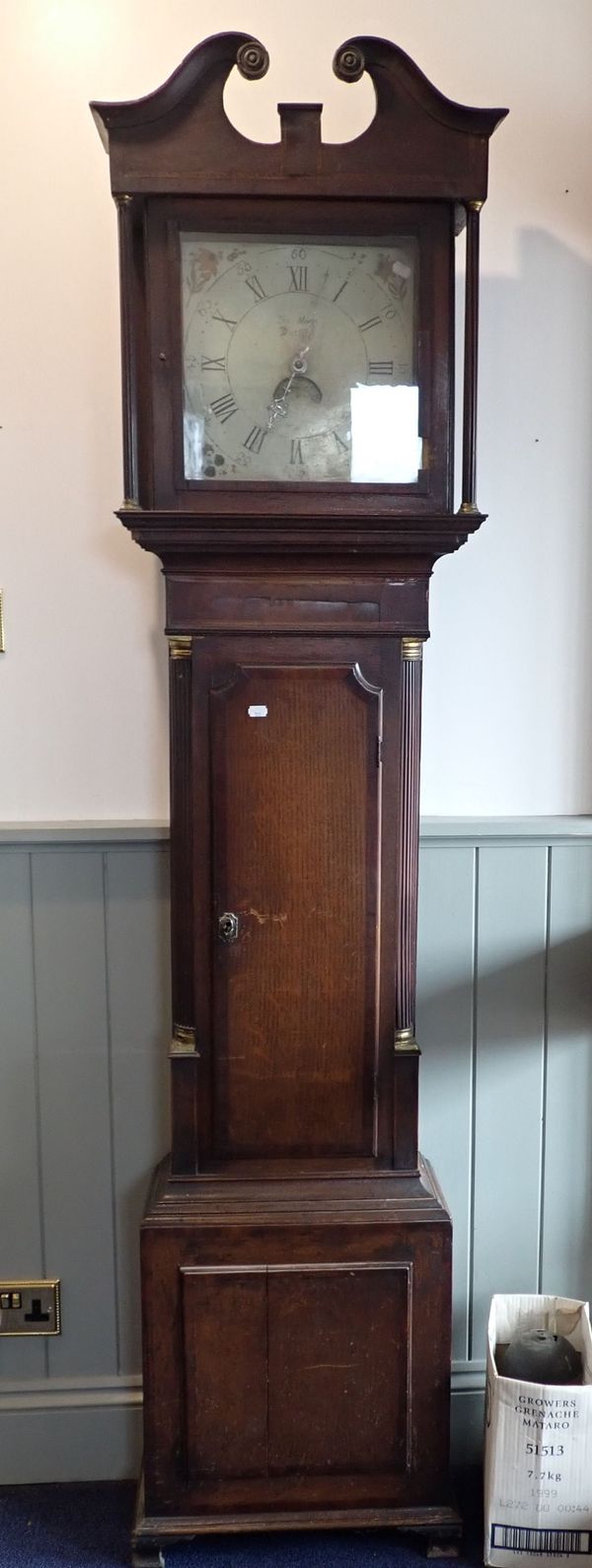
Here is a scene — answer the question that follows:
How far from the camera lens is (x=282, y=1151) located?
62.1 inches

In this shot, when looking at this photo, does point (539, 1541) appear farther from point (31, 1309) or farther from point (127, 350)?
point (127, 350)

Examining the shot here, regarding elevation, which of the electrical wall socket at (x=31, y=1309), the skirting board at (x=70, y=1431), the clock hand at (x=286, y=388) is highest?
the clock hand at (x=286, y=388)

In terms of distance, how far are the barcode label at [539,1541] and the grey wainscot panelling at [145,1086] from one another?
0.26m

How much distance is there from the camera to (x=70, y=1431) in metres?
1.80

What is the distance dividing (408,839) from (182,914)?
34cm

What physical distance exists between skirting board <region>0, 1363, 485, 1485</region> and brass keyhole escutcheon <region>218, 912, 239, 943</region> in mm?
873

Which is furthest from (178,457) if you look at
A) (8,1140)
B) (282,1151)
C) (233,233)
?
(8,1140)

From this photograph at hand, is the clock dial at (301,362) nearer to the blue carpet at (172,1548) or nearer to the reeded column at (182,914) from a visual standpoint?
the reeded column at (182,914)

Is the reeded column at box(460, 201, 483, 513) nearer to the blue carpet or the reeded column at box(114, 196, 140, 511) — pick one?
the reeded column at box(114, 196, 140, 511)

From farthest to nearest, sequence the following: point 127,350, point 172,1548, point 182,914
Result: point 172,1548 → point 182,914 → point 127,350

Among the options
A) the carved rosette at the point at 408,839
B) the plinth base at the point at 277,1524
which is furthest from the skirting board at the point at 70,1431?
the carved rosette at the point at 408,839

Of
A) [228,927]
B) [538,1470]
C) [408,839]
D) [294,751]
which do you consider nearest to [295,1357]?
[538,1470]

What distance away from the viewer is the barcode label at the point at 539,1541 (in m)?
1.57

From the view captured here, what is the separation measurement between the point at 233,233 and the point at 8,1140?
1430mm
